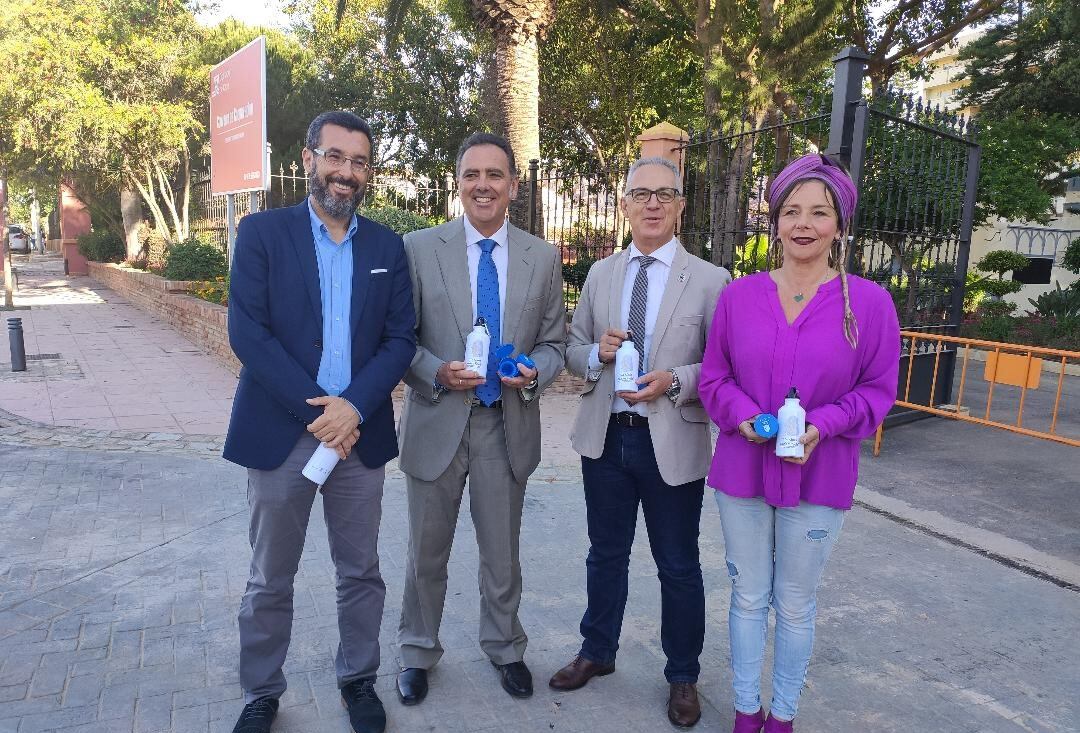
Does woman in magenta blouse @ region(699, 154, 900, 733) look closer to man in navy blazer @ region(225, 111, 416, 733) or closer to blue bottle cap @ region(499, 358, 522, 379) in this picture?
blue bottle cap @ region(499, 358, 522, 379)

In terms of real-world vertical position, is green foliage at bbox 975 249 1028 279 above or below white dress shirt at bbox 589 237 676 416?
above

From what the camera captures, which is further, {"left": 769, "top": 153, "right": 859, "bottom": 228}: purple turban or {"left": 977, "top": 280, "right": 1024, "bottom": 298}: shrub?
{"left": 977, "top": 280, "right": 1024, "bottom": 298}: shrub

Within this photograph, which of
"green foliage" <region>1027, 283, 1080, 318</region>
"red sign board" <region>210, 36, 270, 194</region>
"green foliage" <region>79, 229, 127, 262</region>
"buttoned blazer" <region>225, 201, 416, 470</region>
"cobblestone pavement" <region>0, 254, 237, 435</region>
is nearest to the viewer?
"buttoned blazer" <region>225, 201, 416, 470</region>

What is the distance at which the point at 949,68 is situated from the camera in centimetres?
5141

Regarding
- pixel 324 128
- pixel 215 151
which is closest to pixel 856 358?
pixel 324 128

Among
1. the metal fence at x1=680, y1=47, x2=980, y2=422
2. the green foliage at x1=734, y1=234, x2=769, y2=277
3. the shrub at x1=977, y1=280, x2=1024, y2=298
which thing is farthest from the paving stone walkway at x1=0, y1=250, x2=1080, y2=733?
the shrub at x1=977, y1=280, x2=1024, y2=298

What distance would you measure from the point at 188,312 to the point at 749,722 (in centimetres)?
1289

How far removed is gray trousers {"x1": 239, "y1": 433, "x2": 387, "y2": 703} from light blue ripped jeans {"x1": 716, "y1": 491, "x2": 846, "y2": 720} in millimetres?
1337

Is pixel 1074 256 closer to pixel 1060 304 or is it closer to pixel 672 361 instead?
pixel 1060 304

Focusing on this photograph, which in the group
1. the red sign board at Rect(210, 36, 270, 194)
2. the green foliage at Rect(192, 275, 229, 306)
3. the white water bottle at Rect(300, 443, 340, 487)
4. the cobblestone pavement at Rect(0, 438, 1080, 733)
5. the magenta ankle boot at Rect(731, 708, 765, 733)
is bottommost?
the cobblestone pavement at Rect(0, 438, 1080, 733)

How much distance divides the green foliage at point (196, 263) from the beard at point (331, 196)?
1427 cm

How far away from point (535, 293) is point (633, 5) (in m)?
15.4

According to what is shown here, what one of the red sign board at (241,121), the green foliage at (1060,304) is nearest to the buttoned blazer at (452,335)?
the red sign board at (241,121)

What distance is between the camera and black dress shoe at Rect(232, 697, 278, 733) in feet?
8.87
